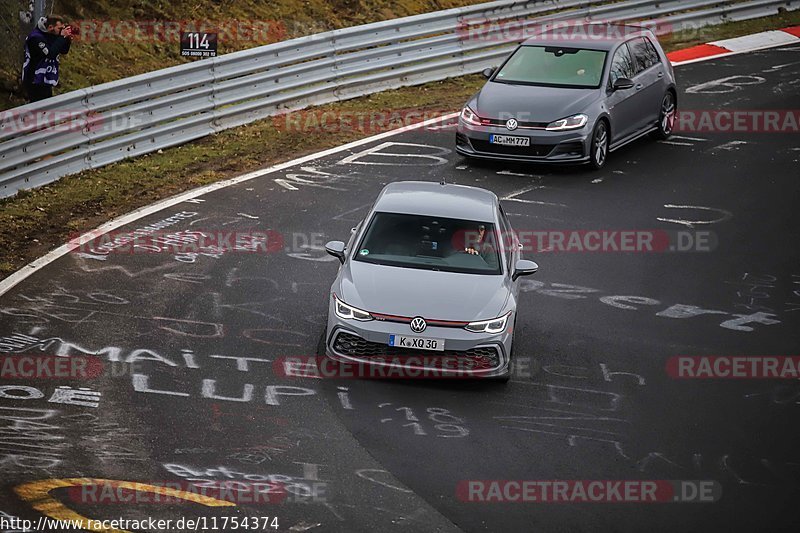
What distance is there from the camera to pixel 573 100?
17.5 m

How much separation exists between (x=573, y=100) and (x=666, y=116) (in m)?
2.69

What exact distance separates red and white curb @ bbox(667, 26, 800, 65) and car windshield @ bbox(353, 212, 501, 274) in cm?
1379

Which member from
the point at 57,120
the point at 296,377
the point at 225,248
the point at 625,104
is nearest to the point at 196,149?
the point at 57,120

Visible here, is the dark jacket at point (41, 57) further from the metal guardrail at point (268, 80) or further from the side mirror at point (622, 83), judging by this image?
the side mirror at point (622, 83)

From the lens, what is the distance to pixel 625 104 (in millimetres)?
18266

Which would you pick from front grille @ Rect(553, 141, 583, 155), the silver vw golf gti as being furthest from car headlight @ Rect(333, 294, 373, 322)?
front grille @ Rect(553, 141, 583, 155)

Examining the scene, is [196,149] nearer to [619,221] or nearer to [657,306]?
[619,221]

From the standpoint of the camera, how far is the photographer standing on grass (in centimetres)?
1739
